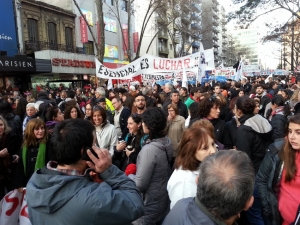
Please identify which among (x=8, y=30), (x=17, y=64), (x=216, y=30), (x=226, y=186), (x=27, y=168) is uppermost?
(x=216, y=30)

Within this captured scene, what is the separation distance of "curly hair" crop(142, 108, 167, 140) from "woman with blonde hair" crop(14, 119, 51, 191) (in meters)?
1.29

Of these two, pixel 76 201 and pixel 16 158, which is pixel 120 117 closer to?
pixel 16 158

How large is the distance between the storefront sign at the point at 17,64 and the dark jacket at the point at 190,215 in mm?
15883

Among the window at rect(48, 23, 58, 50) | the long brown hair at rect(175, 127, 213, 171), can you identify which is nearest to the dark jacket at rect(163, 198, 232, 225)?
the long brown hair at rect(175, 127, 213, 171)

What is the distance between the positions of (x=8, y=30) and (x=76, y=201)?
20176 mm

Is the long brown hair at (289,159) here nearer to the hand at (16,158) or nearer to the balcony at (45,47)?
the hand at (16,158)

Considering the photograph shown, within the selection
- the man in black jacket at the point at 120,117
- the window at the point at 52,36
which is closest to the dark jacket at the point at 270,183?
the man in black jacket at the point at 120,117

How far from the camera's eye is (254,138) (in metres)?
3.36

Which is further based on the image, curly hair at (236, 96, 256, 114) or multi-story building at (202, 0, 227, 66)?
multi-story building at (202, 0, 227, 66)

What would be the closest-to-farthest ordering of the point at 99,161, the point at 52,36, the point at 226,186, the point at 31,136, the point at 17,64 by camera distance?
the point at 226,186 < the point at 99,161 < the point at 31,136 < the point at 17,64 < the point at 52,36

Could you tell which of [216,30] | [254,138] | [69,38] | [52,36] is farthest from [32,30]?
[216,30]

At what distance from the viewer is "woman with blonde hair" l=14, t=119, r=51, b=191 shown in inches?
129

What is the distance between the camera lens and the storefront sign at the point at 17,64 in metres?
14.9

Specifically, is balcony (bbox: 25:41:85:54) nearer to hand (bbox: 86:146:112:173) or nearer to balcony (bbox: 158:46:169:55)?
balcony (bbox: 158:46:169:55)
